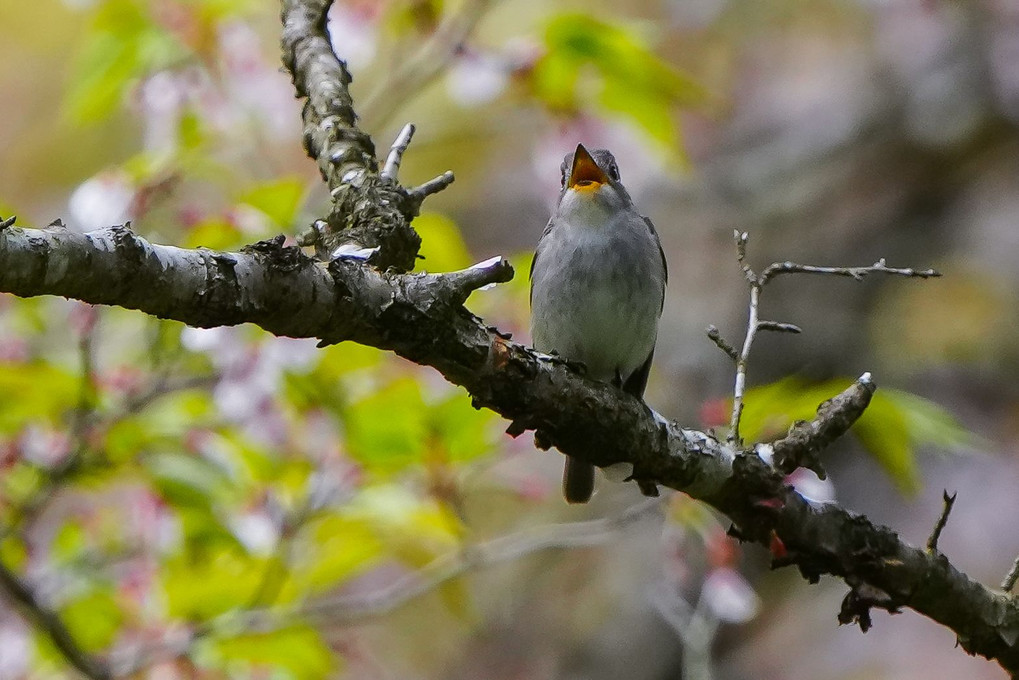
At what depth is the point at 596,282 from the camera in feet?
9.50

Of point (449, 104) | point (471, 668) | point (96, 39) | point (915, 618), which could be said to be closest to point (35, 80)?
point (449, 104)

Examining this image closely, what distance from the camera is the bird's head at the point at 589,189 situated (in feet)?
10.00

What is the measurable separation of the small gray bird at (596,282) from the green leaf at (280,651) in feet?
2.85

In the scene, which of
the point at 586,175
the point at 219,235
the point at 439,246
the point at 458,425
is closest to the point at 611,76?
the point at 586,175

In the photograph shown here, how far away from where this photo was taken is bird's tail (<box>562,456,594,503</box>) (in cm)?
320

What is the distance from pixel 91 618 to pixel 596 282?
5.51 ft

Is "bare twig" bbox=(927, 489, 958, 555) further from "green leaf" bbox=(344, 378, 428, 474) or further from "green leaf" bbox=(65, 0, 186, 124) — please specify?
"green leaf" bbox=(65, 0, 186, 124)

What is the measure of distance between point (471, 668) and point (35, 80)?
5.34 m

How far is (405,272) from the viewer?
6.11ft

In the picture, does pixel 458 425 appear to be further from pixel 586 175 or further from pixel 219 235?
pixel 586 175

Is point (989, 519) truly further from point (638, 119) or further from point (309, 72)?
point (309, 72)

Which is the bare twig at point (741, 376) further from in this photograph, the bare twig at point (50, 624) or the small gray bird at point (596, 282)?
the bare twig at point (50, 624)

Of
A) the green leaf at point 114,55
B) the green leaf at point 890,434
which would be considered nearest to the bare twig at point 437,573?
the green leaf at point 890,434

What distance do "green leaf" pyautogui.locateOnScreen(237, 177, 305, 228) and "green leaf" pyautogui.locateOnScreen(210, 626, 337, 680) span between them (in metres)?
1.07
